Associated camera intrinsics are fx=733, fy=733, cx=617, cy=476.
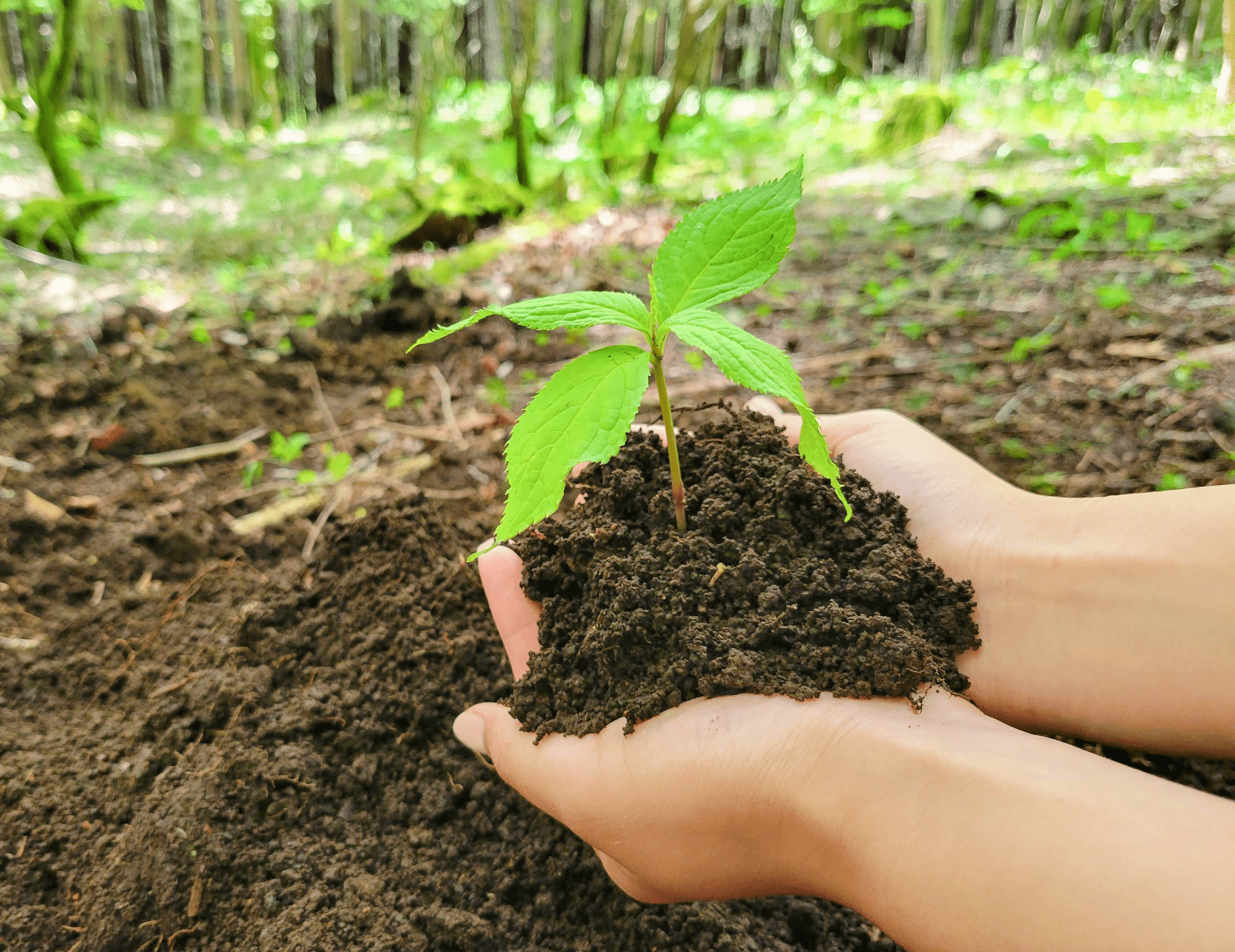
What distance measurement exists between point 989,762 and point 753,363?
0.68 m

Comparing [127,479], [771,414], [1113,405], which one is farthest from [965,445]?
[127,479]

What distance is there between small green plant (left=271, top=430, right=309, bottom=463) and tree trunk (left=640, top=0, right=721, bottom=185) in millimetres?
4326

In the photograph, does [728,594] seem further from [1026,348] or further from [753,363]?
[1026,348]

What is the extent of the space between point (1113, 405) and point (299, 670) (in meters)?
2.58

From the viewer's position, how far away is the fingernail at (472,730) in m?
1.54

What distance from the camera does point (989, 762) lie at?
1.08 meters

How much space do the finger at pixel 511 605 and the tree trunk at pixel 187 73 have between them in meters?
9.85

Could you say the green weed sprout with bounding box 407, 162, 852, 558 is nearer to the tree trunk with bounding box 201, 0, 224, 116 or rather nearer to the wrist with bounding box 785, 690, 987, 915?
the wrist with bounding box 785, 690, 987, 915

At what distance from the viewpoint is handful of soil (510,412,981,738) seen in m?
1.26

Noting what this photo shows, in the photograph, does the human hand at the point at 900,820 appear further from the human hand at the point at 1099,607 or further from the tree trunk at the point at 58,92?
the tree trunk at the point at 58,92

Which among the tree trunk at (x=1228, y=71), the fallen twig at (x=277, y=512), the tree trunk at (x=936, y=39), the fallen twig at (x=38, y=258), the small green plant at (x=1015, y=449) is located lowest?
the fallen twig at (x=277, y=512)

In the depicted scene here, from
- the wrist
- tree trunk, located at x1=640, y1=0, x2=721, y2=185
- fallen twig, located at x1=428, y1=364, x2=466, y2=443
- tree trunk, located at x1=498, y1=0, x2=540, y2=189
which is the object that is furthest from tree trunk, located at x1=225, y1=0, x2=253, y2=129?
the wrist

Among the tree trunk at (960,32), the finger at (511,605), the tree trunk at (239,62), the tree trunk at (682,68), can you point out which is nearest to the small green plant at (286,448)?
the finger at (511,605)

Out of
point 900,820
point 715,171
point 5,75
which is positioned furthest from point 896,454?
point 5,75
